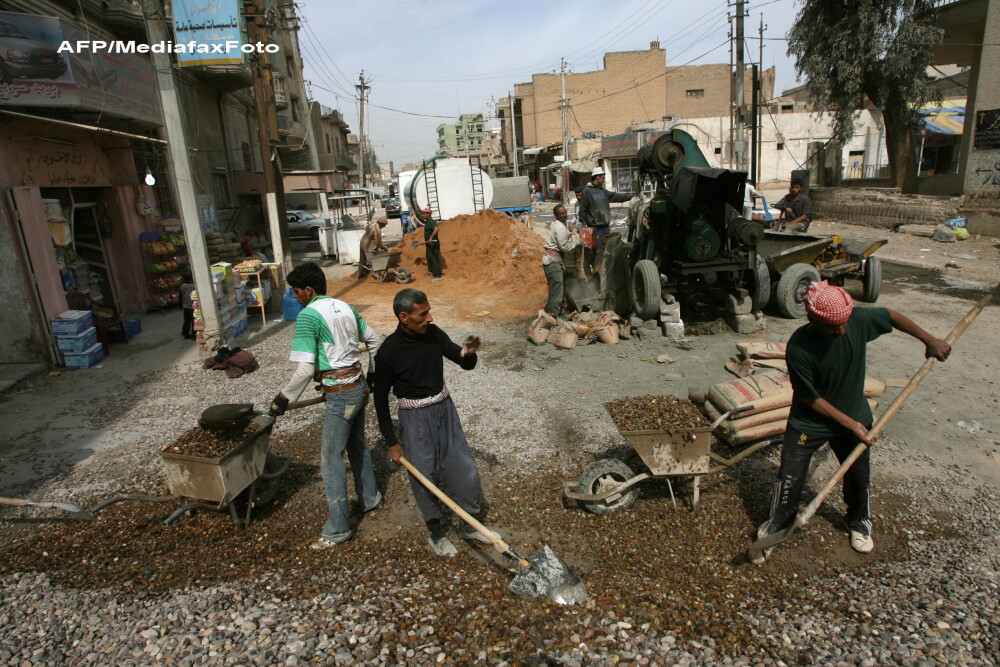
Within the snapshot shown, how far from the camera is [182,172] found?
7840mm

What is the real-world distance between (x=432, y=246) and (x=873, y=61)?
15408mm

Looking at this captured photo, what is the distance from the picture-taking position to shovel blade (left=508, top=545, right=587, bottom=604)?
3.17 m

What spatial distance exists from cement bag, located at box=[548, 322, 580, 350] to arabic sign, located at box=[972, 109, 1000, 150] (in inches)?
535

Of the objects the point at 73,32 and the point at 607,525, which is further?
the point at 73,32

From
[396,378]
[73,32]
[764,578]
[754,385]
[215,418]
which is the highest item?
[73,32]

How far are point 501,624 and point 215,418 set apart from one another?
2237 mm

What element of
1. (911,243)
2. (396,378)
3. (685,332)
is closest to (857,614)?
(396,378)

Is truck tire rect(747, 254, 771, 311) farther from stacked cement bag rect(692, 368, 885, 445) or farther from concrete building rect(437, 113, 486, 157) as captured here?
concrete building rect(437, 113, 486, 157)


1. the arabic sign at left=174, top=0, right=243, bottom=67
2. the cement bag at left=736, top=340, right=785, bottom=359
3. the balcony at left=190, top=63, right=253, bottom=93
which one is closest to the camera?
the cement bag at left=736, top=340, right=785, bottom=359

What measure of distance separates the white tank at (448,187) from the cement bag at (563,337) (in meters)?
12.3

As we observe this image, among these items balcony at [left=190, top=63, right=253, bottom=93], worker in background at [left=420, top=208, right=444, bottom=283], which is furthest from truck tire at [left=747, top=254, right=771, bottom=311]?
balcony at [left=190, top=63, right=253, bottom=93]

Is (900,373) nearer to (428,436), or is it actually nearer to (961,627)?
(961,627)

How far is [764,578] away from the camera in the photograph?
334 centimetres

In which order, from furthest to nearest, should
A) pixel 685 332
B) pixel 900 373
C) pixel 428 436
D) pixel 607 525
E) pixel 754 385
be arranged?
pixel 685 332
pixel 900 373
pixel 754 385
pixel 607 525
pixel 428 436
